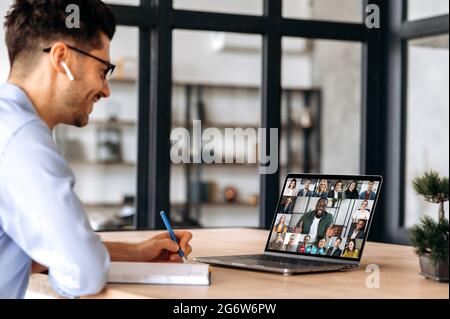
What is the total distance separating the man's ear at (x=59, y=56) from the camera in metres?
1.49

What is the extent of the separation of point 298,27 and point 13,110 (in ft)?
7.46

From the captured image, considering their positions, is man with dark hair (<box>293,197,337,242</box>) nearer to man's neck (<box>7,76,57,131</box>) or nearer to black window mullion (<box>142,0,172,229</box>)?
man's neck (<box>7,76,57,131</box>)

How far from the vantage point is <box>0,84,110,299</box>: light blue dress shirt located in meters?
1.27

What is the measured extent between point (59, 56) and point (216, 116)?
7.02 metres

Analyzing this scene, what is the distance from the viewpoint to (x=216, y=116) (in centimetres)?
851

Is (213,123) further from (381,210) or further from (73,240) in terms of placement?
(73,240)

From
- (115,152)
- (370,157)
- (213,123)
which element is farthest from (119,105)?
(370,157)

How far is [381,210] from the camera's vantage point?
148 inches

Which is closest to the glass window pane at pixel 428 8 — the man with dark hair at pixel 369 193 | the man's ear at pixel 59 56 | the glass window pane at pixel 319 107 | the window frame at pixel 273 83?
the window frame at pixel 273 83

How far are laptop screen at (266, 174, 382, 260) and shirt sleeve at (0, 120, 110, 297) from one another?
540 mm

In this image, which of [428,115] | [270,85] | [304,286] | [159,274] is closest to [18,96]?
[159,274]

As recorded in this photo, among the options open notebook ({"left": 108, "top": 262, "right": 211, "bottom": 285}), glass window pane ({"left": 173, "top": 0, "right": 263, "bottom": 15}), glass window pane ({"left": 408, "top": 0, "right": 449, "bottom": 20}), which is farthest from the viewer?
glass window pane ({"left": 173, "top": 0, "right": 263, "bottom": 15})

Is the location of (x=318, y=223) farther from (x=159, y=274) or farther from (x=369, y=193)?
(x=159, y=274)

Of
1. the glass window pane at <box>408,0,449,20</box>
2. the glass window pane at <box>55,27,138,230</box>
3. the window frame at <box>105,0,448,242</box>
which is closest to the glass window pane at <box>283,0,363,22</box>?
the glass window pane at <box>55,27,138,230</box>
